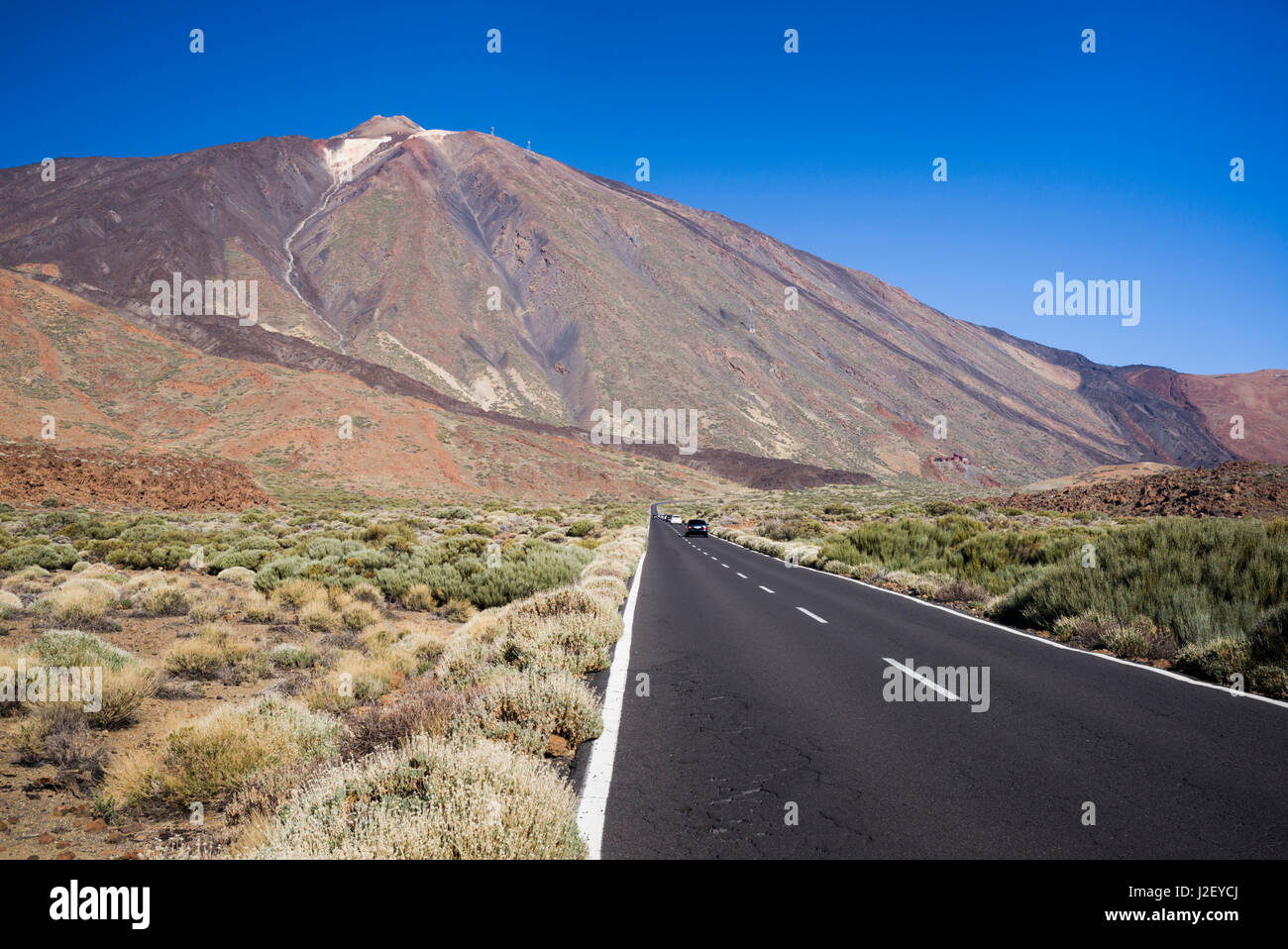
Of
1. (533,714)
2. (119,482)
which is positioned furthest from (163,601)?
(119,482)

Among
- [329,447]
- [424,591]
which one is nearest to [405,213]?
[329,447]

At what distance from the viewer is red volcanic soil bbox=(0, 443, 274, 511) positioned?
3503cm

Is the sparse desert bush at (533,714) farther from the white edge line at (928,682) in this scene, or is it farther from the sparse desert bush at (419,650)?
the white edge line at (928,682)

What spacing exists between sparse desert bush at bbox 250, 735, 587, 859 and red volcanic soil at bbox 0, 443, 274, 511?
40.7 m

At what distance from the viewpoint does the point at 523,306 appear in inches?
5374

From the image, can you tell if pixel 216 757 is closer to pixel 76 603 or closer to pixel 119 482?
pixel 76 603

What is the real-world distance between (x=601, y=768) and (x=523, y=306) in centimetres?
13905

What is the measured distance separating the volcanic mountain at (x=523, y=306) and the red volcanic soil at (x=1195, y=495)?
69.9m

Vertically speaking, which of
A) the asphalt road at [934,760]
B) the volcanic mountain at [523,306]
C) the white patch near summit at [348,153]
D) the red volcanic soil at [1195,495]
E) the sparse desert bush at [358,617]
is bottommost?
the sparse desert bush at [358,617]

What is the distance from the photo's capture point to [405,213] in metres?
144

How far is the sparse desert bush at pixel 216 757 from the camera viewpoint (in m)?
5.13

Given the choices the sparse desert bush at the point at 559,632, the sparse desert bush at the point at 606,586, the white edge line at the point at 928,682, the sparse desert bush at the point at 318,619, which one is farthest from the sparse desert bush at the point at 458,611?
the white edge line at the point at 928,682

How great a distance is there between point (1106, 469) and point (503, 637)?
261 ft

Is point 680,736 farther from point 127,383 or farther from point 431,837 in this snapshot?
point 127,383
